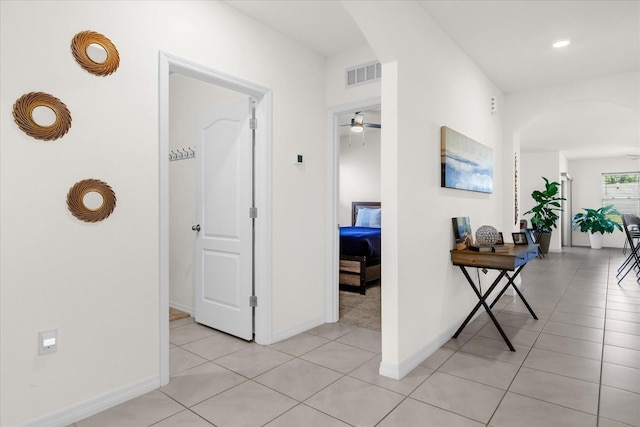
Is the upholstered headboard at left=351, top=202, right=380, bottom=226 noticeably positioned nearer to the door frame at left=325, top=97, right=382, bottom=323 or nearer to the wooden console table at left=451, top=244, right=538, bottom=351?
the door frame at left=325, top=97, right=382, bottom=323

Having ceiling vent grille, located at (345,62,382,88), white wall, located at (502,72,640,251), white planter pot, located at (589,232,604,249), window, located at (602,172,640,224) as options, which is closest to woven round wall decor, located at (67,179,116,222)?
ceiling vent grille, located at (345,62,382,88)

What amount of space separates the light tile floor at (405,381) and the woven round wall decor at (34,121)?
59.9 inches

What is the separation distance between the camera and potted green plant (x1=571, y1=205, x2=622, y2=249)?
961 cm

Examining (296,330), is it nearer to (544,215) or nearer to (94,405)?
(94,405)

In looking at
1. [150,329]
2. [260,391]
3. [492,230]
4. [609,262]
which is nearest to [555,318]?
[492,230]

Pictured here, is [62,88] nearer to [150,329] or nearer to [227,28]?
[227,28]

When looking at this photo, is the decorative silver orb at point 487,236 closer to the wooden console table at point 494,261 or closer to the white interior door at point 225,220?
the wooden console table at point 494,261

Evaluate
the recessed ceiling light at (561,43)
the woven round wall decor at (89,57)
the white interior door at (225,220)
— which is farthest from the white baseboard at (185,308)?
the recessed ceiling light at (561,43)

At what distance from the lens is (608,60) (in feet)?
12.3

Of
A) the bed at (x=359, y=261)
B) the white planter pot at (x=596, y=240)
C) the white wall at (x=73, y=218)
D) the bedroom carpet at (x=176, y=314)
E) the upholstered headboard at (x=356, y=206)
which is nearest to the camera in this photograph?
the white wall at (x=73, y=218)

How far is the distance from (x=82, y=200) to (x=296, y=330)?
2072mm

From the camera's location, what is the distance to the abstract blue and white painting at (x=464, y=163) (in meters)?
3.03

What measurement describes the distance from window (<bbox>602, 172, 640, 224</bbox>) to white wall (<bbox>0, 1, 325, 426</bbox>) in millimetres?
11628

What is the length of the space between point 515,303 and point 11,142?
479cm
